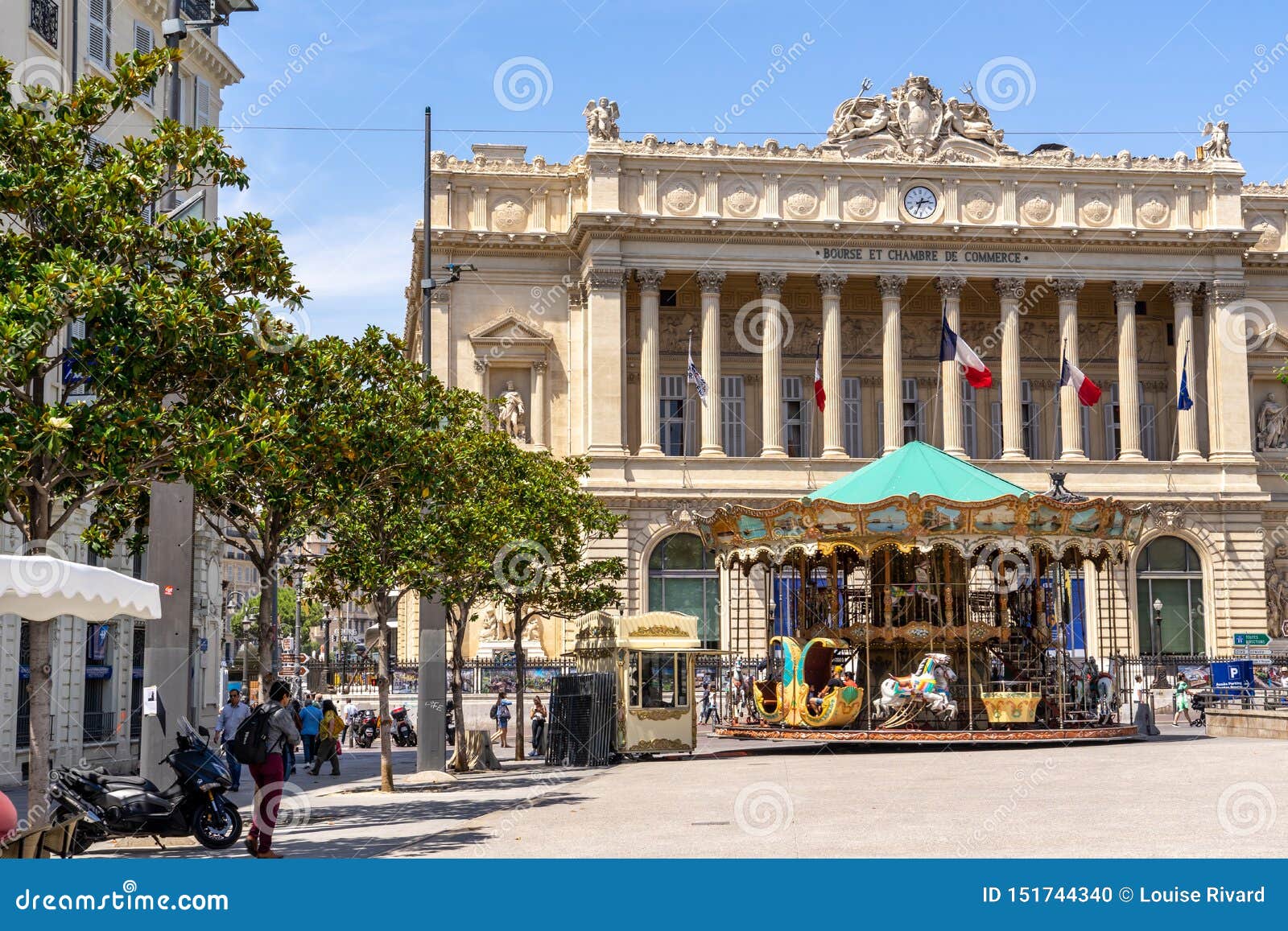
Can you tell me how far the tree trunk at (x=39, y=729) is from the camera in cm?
1537

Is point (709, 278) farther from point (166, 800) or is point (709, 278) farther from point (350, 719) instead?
point (166, 800)

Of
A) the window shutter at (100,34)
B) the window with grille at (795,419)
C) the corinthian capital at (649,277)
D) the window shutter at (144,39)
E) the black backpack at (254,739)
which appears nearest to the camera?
the black backpack at (254,739)

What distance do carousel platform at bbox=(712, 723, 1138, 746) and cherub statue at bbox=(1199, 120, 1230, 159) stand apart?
36.1 metres

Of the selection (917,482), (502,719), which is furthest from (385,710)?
(502,719)

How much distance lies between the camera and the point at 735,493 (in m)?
59.6

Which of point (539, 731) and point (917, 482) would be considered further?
point (539, 731)

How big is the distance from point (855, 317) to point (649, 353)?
379 inches

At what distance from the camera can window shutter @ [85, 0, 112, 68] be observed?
118ft

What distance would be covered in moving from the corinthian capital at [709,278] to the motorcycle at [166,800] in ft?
146

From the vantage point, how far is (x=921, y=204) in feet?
204

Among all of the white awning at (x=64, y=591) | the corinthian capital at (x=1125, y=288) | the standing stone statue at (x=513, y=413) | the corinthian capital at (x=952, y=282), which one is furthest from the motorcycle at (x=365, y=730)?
the corinthian capital at (x=1125, y=288)

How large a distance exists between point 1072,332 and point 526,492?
31046mm

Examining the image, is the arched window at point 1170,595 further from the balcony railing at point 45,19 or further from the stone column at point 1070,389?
the balcony railing at point 45,19

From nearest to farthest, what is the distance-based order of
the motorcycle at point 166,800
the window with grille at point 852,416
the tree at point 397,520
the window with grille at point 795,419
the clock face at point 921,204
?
the motorcycle at point 166,800
the tree at point 397,520
the clock face at point 921,204
the window with grille at point 795,419
the window with grille at point 852,416
